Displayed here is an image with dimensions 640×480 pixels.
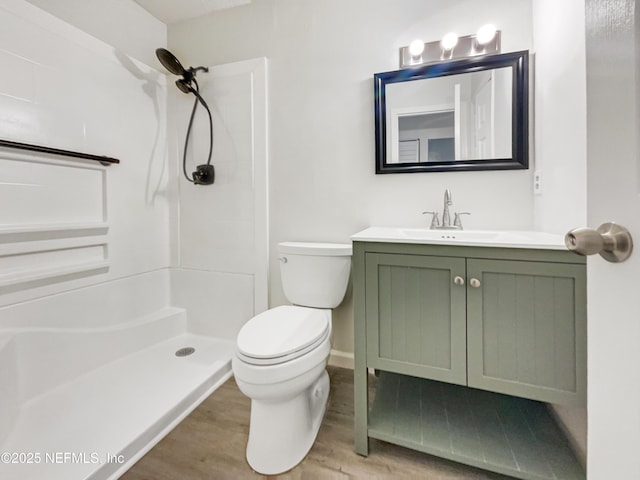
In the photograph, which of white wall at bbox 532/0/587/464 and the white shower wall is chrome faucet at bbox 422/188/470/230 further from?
the white shower wall

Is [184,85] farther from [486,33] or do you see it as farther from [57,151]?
[486,33]

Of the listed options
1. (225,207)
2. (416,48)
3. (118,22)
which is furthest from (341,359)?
(118,22)

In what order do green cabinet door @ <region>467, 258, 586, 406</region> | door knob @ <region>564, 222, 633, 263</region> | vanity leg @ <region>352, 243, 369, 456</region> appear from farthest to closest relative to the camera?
1. vanity leg @ <region>352, 243, 369, 456</region>
2. green cabinet door @ <region>467, 258, 586, 406</region>
3. door knob @ <region>564, 222, 633, 263</region>

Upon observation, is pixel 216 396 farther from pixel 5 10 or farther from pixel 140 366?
pixel 5 10

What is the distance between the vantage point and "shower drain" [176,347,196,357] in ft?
6.10

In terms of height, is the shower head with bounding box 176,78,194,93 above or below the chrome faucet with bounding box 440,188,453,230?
above

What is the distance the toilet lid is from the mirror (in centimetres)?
89

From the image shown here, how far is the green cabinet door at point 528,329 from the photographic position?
934mm

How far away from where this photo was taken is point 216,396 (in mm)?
1544

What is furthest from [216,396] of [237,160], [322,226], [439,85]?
[439,85]

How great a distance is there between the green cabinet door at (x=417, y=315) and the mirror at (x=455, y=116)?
0.69m

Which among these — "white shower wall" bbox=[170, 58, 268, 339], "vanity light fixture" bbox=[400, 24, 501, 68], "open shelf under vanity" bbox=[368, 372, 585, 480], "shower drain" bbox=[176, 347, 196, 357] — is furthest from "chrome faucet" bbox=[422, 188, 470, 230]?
"shower drain" bbox=[176, 347, 196, 357]

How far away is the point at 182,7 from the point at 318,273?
1995mm

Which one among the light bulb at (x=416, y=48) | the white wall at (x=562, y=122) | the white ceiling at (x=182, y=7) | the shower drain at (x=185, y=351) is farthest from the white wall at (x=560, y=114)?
the shower drain at (x=185, y=351)
